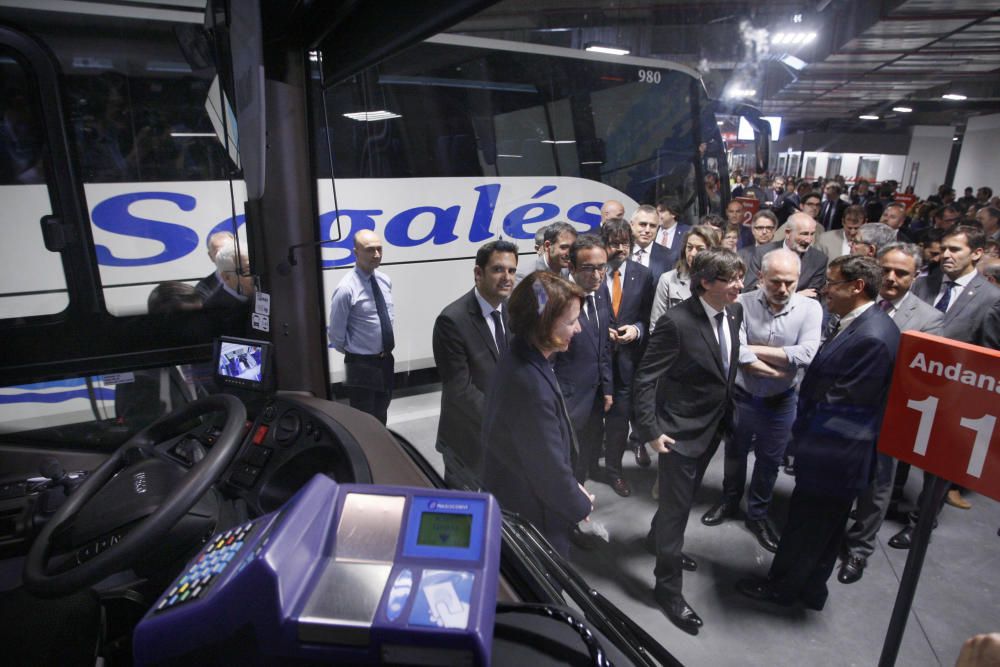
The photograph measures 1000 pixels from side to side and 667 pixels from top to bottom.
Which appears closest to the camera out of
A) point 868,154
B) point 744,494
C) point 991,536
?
point 991,536

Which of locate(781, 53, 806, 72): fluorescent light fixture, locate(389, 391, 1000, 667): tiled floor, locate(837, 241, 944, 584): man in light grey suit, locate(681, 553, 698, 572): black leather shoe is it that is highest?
locate(781, 53, 806, 72): fluorescent light fixture

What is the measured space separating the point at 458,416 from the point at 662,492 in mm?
1101

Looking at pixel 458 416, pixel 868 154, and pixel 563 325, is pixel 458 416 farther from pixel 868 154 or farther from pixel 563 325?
pixel 868 154

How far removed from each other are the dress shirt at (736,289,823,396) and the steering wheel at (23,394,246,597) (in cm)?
277

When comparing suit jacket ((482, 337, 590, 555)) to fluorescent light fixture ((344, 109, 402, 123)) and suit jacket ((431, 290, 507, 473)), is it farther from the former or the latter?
fluorescent light fixture ((344, 109, 402, 123))

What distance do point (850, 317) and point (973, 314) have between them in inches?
59.0

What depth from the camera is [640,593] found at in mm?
2932

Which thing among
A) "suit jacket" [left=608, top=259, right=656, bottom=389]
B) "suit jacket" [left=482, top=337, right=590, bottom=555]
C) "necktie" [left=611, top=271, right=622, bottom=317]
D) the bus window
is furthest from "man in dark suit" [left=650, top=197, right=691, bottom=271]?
the bus window

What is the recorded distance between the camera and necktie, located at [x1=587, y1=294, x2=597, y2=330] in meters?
3.46

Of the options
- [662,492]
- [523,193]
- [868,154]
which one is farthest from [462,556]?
[868,154]

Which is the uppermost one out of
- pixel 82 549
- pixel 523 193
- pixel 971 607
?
pixel 523 193

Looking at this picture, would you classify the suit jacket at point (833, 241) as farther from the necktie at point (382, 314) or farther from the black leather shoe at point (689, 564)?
the necktie at point (382, 314)

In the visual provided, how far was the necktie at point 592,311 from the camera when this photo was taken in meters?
3.46

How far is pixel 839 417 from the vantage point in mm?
2527
